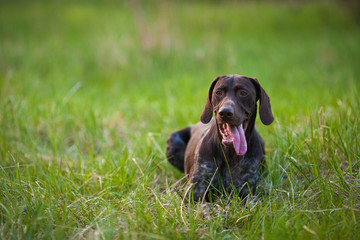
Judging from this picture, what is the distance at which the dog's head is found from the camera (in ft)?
9.03

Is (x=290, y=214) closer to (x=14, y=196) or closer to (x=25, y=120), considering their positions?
(x=14, y=196)

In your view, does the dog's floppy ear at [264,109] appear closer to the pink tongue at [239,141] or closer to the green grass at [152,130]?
the pink tongue at [239,141]

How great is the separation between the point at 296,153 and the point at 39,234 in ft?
8.68

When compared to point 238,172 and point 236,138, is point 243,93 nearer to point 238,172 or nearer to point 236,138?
point 236,138

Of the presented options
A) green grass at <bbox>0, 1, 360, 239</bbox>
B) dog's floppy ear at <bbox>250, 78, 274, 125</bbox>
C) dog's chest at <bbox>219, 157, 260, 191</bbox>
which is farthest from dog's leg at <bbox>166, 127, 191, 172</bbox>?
dog's floppy ear at <bbox>250, 78, 274, 125</bbox>

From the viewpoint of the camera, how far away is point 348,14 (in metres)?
15.0

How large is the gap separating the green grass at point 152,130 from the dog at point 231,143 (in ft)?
0.71

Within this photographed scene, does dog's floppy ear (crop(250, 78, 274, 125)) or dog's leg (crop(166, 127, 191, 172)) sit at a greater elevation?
dog's floppy ear (crop(250, 78, 274, 125))

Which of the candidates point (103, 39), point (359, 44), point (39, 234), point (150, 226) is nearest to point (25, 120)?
point (39, 234)

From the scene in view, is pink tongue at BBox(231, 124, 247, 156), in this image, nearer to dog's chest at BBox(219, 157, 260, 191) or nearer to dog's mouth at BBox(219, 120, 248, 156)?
dog's mouth at BBox(219, 120, 248, 156)

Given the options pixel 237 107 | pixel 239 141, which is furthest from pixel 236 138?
pixel 237 107

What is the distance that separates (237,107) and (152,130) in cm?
237

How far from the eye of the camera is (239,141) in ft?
9.37

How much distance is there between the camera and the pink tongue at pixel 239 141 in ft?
9.32
